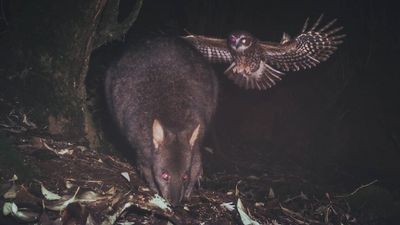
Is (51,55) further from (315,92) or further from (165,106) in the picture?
(315,92)

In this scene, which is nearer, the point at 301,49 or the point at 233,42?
the point at 233,42

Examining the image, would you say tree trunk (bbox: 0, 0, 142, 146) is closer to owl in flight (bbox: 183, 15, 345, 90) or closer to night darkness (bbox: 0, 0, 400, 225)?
night darkness (bbox: 0, 0, 400, 225)

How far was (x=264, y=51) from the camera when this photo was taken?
702cm

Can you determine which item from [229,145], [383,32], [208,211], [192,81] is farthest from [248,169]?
[383,32]

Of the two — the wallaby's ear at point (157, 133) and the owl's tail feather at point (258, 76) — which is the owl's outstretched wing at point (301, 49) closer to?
the owl's tail feather at point (258, 76)

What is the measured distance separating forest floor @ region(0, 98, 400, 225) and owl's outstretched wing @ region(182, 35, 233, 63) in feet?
5.84

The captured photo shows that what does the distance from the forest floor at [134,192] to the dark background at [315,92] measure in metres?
1.16

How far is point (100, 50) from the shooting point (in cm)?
804

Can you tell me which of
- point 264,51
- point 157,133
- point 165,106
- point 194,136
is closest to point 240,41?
point 264,51

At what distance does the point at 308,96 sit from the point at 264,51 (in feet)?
9.27

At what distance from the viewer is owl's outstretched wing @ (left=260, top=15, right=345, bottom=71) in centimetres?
677

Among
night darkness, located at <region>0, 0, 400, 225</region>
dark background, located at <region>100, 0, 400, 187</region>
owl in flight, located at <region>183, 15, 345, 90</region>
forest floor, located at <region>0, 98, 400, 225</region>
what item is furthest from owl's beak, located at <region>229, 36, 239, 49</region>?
dark background, located at <region>100, 0, 400, 187</region>

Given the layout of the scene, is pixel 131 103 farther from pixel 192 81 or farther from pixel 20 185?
pixel 20 185

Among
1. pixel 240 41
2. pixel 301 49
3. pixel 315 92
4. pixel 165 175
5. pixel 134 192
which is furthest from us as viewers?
pixel 315 92
